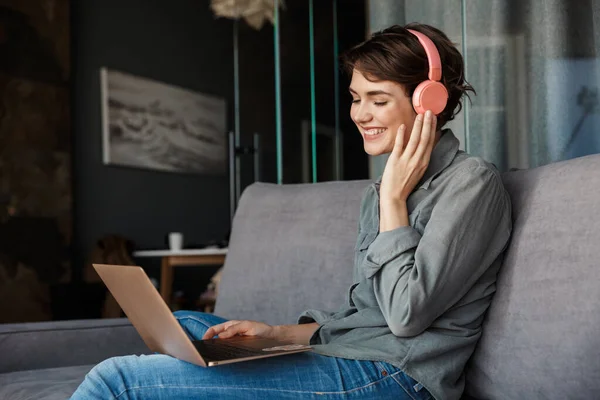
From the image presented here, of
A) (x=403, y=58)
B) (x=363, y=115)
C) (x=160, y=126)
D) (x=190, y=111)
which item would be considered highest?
(x=190, y=111)

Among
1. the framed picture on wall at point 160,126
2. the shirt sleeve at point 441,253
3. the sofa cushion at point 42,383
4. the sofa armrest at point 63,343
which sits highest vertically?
the framed picture on wall at point 160,126

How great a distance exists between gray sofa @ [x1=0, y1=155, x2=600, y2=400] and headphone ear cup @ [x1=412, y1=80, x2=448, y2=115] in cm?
22

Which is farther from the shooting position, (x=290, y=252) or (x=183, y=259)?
(x=183, y=259)

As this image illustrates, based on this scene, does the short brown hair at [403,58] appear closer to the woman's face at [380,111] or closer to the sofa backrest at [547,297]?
the woman's face at [380,111]

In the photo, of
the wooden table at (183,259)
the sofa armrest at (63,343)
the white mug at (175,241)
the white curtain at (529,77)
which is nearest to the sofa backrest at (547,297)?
the white curtain at (529,77)

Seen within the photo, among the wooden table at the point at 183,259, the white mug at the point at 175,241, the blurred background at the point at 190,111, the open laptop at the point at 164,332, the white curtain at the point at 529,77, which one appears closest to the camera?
the open laptop at the point at 164,332

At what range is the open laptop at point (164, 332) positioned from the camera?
105 centimetres

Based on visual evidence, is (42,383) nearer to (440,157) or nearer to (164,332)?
(164,332)

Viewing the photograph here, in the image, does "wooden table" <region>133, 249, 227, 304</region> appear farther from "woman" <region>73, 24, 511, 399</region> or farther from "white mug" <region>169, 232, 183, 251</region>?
"woman" <region>73, 24, 511, 399</region>

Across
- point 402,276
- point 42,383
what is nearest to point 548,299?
point 402,276

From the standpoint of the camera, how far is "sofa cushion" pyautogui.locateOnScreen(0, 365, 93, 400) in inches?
59.6

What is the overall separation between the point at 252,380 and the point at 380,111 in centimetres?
58

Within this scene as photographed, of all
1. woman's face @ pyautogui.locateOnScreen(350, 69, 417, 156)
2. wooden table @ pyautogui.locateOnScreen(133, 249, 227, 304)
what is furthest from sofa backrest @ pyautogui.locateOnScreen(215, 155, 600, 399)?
wooden table @ pyautogui.locateOnScreen(133, 249, 227, 304)

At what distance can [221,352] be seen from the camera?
3.68 feet
